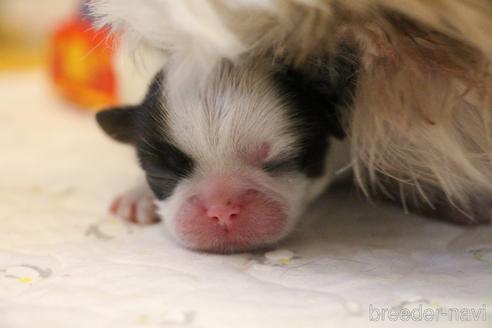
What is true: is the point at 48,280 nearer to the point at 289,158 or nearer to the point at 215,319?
the point at 215,319

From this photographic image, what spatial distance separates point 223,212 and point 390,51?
30 cm

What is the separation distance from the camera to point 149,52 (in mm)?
935

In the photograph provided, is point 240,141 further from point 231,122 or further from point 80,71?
point 80,71

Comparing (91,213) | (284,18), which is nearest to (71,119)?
(91,213)

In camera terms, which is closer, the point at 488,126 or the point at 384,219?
the point at 488,126

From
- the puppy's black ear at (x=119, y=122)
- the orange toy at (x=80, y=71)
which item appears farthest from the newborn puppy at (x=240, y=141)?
the orange toy at (x=80, y=71)

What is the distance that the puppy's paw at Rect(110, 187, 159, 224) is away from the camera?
3.48 ft

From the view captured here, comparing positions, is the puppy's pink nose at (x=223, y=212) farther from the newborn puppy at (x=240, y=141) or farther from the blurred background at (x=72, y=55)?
the blurred background at (x=72, y=55)

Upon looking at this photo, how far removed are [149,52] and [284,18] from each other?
25 centimetres

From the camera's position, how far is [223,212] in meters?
0.86

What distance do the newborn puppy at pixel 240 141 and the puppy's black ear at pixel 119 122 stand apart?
0.12 metres

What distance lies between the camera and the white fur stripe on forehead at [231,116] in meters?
0.86

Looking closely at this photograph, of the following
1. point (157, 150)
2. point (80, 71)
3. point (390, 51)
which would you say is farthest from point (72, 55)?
point (390, 51)

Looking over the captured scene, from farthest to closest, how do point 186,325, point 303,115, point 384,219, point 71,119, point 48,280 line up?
point 71,119
point 384,219
point 303,115
point 48,280
point 186,325
